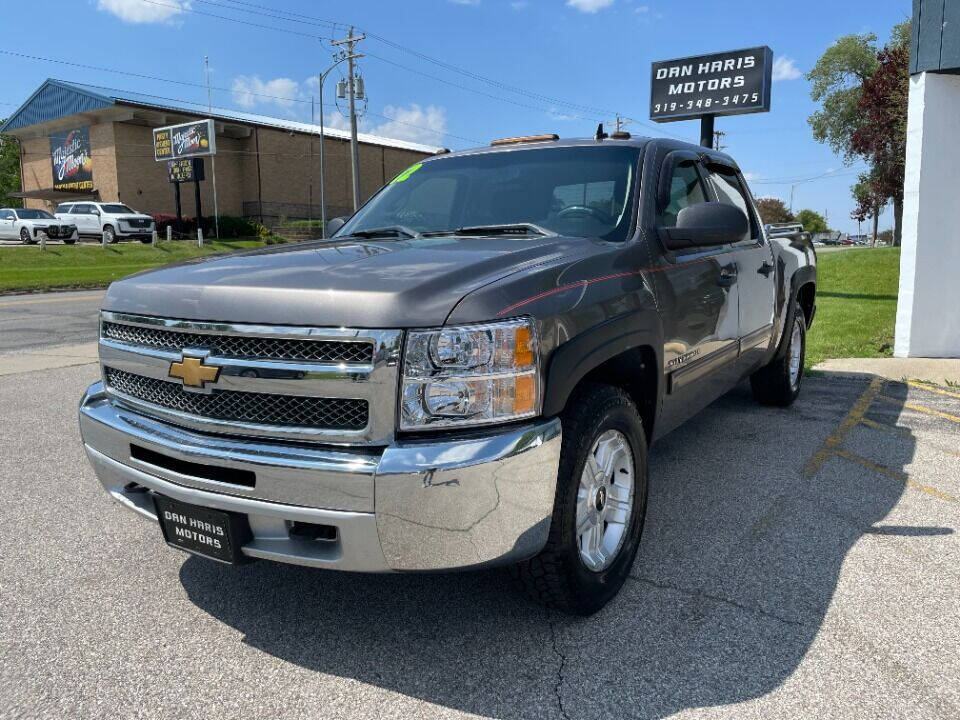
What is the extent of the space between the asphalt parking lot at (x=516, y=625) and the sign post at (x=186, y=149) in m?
40.6

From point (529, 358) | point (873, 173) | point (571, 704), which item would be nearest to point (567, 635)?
point (571, 704)

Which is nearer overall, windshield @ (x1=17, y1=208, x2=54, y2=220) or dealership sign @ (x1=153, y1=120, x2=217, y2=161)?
windshield @ (x1=17, y1=208, x2=54, y2=220)

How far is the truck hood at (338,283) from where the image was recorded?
94.3 inches

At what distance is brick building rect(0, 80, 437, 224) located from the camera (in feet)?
157

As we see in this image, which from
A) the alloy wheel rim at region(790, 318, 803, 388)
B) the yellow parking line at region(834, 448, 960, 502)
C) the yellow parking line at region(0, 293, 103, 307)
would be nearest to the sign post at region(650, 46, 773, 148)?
the alloy wheel rim at region(790, 318, 803, 388)

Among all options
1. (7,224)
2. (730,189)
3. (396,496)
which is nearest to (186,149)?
(7,224)

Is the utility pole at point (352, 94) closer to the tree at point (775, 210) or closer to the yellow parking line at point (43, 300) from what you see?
the yellow parking line at point (43, 300)

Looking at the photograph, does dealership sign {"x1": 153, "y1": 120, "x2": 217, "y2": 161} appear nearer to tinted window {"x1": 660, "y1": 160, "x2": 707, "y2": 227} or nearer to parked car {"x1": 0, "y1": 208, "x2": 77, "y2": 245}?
parked car {"x1": 0, "y1": 208, "x2": 77, "y2": 245}

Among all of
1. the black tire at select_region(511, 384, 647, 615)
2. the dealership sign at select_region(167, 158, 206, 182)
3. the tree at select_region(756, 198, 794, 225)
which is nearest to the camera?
the black tire at select_region(511, 384, 647, 615)

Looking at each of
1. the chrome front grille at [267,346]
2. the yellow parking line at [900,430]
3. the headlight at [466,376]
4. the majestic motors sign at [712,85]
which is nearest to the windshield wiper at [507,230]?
the headlight at [466,376]

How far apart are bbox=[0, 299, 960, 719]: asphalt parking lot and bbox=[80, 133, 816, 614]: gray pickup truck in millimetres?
334

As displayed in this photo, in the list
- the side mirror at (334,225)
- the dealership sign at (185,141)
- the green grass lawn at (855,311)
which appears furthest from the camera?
the dealership sign at (185,141)

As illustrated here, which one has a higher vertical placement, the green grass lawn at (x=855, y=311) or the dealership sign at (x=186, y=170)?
the dealership sign at (x=186, y=170)

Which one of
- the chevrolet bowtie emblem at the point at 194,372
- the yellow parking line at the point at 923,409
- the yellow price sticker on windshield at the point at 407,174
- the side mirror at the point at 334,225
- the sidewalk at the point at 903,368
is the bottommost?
the yellow parking line at the point at 923,409
